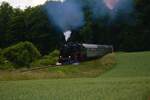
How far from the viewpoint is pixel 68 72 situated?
38.6 metres

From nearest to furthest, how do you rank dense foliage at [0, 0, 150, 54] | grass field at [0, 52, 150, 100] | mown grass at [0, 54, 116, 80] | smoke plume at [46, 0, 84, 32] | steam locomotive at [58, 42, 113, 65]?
grass field at [0, 52, 150, 100] < mown grass at [0, 54, 116, 80] < steam locomotive at [58, 42, 113, 65] < dense foliage at [0, 0, 150, 54] < smoke plume at [46, 0, 84, 32]

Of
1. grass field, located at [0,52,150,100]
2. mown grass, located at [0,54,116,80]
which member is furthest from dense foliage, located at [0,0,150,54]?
mown grass, located at [0,54,116,80]

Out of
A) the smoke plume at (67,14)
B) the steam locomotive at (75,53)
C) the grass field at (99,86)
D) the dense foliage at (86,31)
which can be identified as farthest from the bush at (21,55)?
the dense foliage at (86,31)

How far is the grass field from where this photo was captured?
56.2ft

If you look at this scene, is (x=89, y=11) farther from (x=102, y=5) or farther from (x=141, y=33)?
(x=141, y=33)

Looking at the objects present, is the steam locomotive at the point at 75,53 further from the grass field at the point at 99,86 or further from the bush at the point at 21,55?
the bush at the point at 21,55

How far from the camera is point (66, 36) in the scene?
81.2 m

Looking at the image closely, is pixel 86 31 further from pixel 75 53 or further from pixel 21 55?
pixel 75 53

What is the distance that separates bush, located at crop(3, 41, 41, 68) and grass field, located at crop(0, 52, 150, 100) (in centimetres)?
1058

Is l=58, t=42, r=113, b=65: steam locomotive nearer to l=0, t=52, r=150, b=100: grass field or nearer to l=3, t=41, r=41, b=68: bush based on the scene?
l=0, t=52, r=150, b=100: grass field

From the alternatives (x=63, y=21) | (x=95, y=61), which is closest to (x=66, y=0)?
(x=63, y=21)

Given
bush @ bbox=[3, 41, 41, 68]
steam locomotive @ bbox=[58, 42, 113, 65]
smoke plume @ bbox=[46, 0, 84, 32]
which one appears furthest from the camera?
smoke plume @ bbox=[46, 0, 84, 32]

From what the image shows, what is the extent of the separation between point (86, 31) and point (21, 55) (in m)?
28.0

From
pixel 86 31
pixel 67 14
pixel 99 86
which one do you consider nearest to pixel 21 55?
pixel 86 31
